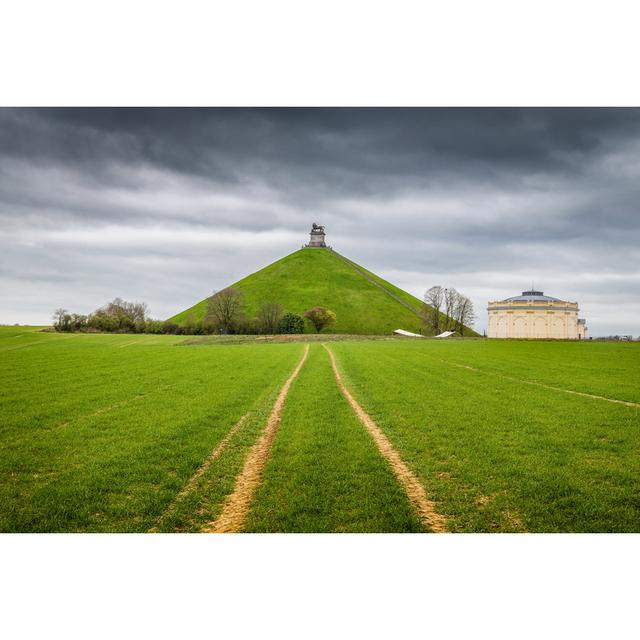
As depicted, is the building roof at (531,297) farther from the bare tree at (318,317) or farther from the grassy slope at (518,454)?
the grassy slope at (518,454)

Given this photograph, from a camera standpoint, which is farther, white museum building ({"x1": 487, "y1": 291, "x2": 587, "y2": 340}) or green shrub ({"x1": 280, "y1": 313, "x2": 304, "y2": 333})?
white museum building ({"x1": 487, "y1": 291, "x2": 587, "y2": 340})

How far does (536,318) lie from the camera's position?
114 m

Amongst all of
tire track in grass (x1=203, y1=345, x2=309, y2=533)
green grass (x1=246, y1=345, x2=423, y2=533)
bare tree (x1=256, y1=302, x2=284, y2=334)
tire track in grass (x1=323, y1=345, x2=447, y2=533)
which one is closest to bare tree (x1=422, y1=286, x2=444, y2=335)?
bare tree (x1=256, y1=302, x2=284, y2=334)

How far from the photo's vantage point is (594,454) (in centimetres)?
1015

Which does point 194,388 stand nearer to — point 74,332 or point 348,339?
point 74,332

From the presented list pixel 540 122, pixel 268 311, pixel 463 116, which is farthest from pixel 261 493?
pixel 268 311

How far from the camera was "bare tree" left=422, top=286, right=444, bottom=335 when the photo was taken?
11894 centimetres

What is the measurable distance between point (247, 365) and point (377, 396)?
16.1 meters

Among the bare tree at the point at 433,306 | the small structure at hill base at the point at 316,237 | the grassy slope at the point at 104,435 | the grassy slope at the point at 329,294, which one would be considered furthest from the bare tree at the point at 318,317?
the grassy slope at the point at 104,435

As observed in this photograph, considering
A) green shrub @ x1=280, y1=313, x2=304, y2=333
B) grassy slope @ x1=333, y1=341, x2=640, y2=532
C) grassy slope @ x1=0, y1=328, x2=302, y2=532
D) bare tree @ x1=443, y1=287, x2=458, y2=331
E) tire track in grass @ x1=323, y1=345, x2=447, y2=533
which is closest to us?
tire track in grass @ x1=323, y1=345, x2=447, y2=533

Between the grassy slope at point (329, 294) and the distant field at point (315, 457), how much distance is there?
101 m

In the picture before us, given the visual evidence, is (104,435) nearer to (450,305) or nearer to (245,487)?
(245,487)

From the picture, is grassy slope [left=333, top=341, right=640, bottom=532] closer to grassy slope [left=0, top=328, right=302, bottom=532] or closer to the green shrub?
grassy slope [left=0, top=328, right=302, bottom=532]

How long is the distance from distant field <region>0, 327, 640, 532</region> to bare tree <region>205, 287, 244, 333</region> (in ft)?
244
